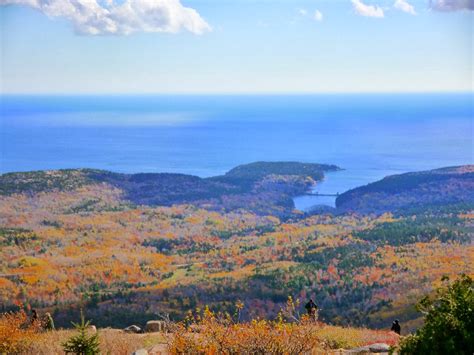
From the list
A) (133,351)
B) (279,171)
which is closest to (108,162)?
(279,171)

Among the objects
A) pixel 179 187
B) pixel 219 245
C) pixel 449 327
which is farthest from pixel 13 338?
pixel 179 187

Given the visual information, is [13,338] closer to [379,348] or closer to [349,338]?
[349,338]

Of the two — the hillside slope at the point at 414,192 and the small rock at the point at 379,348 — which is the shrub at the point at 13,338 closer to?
the small rock at the point at 379,348

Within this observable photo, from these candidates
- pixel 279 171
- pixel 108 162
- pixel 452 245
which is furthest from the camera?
pixel 108 162

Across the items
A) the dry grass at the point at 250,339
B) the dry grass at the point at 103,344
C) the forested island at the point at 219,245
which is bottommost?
the forested island at the point at 219,245

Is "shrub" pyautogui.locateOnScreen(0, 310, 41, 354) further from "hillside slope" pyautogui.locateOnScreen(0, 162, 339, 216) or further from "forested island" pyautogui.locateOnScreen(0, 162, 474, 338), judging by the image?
"hillside slope" pyautogui.locateOnScreen(0, 162, 339, 216)

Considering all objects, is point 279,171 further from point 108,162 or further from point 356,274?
point 356,274

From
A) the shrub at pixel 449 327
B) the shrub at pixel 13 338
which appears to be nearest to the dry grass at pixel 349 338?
the shrub at pixel 449 327

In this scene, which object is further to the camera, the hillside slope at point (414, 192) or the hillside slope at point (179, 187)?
the hillside slope at point (179, 187)
